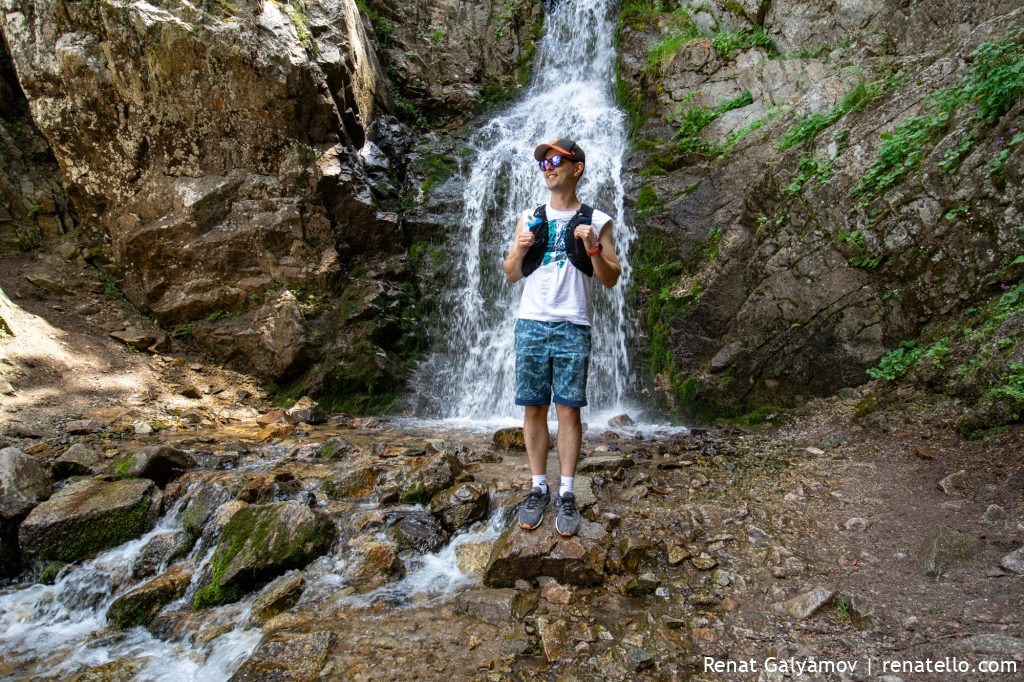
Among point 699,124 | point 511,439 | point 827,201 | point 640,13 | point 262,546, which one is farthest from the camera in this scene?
point 640,13

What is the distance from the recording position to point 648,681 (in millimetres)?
2117

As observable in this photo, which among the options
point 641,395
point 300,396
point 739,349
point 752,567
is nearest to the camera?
point 752,567

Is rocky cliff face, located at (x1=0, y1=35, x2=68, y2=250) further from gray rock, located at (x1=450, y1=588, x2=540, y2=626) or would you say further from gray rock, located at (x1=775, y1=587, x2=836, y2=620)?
gray rock, located at (x1=775, y1=587, x2=836, y2=620)

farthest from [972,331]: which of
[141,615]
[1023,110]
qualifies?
[141,615]

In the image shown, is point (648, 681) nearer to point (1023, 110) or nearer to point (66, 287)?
point (1023, 110)

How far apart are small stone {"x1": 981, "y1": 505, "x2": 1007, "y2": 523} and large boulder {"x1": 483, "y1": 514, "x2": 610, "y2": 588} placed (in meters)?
2.19

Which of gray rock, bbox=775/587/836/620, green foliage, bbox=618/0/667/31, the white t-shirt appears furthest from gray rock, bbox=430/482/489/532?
green foliage, bbox=618/0/667/31

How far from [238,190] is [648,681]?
10.1 m

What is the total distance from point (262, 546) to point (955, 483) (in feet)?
15.4

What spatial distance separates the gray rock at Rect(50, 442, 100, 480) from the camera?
4.94m

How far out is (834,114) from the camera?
6.73m

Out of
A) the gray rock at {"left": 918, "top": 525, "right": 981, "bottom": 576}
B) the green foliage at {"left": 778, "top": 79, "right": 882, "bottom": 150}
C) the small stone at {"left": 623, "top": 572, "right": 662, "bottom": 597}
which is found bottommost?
the small stone at {"left": 623, "top": 572, "right": 662, "bottom": 597}

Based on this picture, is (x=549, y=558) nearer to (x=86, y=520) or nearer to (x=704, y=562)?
(x=704, y=562)

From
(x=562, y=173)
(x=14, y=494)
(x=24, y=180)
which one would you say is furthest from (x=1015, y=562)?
(x=24, y=180)
